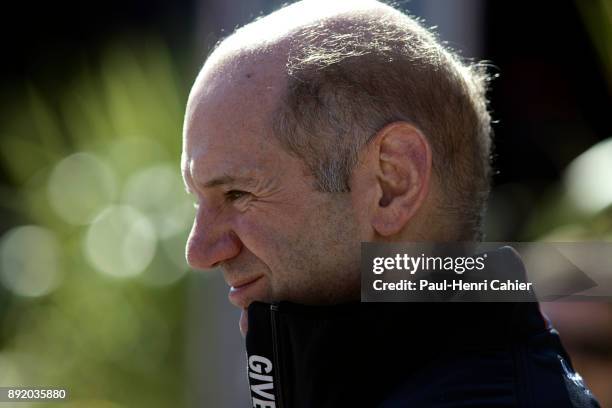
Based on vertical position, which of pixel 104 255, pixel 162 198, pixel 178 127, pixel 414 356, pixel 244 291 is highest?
pixel 178 127

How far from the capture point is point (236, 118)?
1739mm

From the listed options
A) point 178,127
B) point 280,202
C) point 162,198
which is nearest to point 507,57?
point 178,127

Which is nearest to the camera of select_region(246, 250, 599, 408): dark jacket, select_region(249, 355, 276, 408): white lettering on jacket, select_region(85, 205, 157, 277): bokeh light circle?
select_region(246, 250, 599, 408): dark jacket

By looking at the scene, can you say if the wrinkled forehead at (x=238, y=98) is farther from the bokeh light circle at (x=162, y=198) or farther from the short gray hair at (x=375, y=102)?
the bokeh light circle at (x=162, y=198)

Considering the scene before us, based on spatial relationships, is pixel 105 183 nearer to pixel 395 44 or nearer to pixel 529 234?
pixel 529 234

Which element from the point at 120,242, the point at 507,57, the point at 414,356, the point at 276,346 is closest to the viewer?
the point at 414,356

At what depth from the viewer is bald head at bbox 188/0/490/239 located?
1.72m

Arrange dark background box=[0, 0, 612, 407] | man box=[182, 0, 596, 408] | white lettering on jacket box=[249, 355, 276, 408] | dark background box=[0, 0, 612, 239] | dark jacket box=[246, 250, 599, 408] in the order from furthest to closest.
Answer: dark background box=[0, 0, 612, 239] < dark background box=[0, 0, 612, 407] < white lettering on jacket box=[249, 355, 276, 408] < man box=[182, 0, 596, 408] < dark jacket box=[246, 250, 599, 408]

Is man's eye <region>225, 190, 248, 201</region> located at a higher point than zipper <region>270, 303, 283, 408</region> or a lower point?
higher

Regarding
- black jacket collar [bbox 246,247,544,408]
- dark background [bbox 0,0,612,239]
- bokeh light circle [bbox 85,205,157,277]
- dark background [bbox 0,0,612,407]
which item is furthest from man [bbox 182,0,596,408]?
dark background [bbox 0,0,612,239]

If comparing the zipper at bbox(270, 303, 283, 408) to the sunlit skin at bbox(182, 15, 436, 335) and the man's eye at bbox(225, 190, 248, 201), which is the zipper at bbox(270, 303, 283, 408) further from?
the man's eye at bbox(225, 190, 248, 201)

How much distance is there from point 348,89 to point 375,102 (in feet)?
0.20

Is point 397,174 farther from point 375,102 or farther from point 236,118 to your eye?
point 236,118

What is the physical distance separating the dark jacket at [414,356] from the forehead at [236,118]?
1.00 ft
